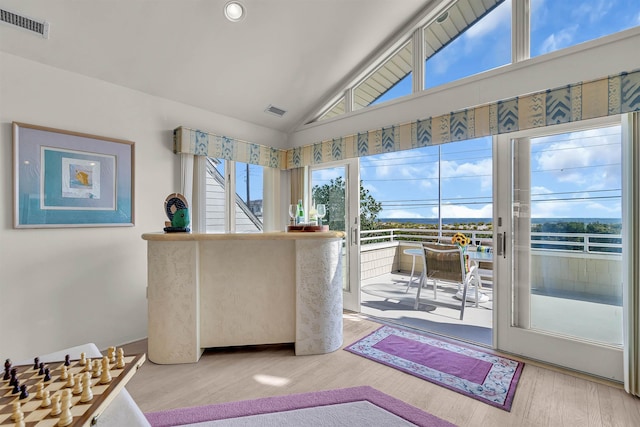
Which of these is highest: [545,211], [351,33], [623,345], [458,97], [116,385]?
[351,33]

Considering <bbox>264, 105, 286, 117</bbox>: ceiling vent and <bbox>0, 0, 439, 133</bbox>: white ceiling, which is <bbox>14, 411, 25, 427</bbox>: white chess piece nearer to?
<bbox>0, 0, 439, 133</bbox>: white ceiling

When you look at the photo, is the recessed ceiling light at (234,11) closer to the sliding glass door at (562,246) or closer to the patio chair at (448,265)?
the sliding glass door at (562,246)

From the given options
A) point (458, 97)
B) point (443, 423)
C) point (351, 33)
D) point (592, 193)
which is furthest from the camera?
point (351, 33)

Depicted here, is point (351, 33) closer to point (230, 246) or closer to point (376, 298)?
point (230, 246)

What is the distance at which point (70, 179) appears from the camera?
2.53m

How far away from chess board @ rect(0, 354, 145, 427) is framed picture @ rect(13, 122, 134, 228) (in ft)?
5.58

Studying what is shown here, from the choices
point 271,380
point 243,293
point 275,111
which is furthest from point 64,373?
point 275,111

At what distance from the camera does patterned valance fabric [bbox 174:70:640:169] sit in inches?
81.0

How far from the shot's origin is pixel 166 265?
7.82 ft

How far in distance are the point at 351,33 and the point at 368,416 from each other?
10.9ft

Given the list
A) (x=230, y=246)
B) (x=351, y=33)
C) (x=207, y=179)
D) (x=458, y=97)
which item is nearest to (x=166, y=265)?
(x=230, y=246)

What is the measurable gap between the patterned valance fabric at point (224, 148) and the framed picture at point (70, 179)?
479 millimetres

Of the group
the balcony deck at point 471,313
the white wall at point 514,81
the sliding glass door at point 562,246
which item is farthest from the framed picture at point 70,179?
the sliding glass door at point 562,246

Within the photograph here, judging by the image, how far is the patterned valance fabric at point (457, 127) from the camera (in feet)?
6.75
